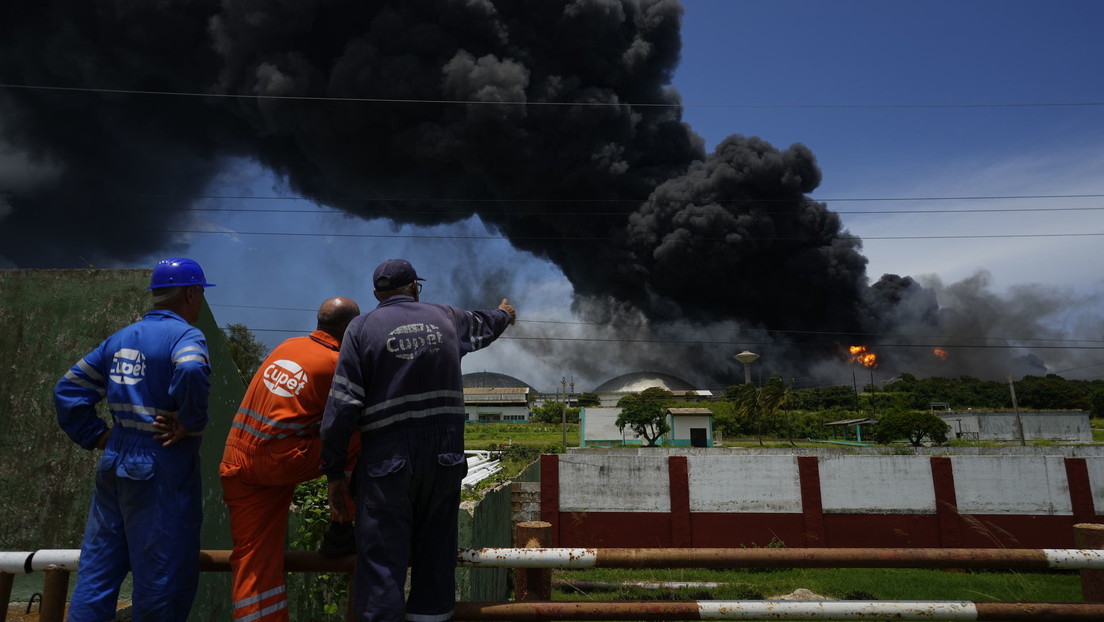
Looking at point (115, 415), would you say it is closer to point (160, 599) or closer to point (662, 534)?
point (160, 599)

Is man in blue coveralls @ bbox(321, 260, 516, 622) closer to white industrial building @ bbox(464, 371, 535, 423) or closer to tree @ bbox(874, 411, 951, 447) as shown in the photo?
tree @ bbox(874, 411, 951, 447)

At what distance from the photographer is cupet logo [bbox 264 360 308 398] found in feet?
7.39

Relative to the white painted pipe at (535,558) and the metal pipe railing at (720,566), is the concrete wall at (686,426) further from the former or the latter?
the white painted pipe at (535,558)

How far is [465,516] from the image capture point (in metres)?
5.81

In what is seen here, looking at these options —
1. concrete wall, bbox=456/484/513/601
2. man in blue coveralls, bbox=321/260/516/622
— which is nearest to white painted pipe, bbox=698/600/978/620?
man in blue coveralls, bbox=321/260/516/622

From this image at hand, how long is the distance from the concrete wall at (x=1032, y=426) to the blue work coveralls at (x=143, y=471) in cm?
4847

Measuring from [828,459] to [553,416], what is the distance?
38.8m

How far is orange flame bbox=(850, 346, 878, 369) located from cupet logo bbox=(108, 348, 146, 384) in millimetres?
73049

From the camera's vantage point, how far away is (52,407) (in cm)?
360

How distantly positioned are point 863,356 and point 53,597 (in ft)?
251

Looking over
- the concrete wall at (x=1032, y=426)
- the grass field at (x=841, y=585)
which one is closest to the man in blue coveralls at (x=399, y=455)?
the grass field at (x=841, y=585)

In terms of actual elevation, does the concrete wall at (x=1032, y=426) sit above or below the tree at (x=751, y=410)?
below

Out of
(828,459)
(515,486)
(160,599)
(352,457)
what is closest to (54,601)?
(160,599)

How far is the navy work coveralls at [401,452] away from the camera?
1.99m
